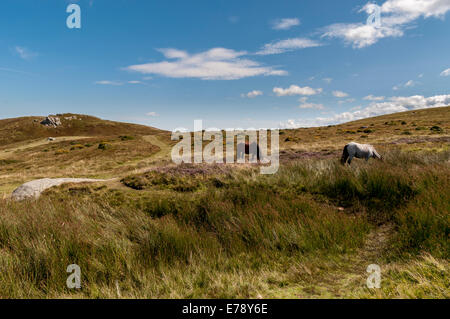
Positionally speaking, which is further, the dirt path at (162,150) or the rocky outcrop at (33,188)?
the dirt path at (162,150)

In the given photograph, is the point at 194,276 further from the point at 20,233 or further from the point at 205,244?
the point at 20,233

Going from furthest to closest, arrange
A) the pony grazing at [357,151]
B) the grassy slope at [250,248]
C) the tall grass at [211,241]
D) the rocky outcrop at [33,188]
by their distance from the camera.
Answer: the pony grazing at [357,151] < the rocky outcrop at [33,188] < the tall grass at [211,241] < the grassy slope at [250,248]

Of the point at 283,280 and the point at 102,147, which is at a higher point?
the point at 102,147

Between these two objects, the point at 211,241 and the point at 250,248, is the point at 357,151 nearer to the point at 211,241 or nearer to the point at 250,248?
the point at 250,248

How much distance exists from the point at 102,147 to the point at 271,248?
Result: 43871mm

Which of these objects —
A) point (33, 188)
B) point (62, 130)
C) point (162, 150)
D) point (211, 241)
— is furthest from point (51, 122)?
point (211, 241)

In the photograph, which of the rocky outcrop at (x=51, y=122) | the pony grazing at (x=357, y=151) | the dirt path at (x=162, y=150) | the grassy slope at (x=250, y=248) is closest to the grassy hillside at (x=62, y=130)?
the rocky outcrop at (x=51, y=122)

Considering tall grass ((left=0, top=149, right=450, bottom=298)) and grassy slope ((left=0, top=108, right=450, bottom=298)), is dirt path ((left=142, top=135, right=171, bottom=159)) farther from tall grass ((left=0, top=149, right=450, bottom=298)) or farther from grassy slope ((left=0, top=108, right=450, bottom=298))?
tall grass ((left=0, top=149, right=450, bottom=298))

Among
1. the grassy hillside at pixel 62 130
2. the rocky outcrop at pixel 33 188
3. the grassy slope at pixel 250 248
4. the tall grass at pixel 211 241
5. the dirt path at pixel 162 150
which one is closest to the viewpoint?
the grassy slope at pixel 250 248

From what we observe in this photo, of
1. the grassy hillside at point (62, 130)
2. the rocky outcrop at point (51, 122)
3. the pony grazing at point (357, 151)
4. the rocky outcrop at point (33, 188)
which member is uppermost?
the rocky outcrop at point (51, 122)

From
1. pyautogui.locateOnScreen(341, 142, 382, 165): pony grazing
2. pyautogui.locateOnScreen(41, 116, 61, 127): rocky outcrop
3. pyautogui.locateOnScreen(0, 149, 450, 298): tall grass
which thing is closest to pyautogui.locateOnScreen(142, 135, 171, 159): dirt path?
pyautogui.locateOnScreen(341, 142, 382, 165): pony grazing

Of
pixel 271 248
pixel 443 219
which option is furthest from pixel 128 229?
pixel 443 219

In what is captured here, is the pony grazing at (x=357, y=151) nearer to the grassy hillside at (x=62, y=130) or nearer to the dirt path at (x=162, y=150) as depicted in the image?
the dirt path at (x=162, y=150)
